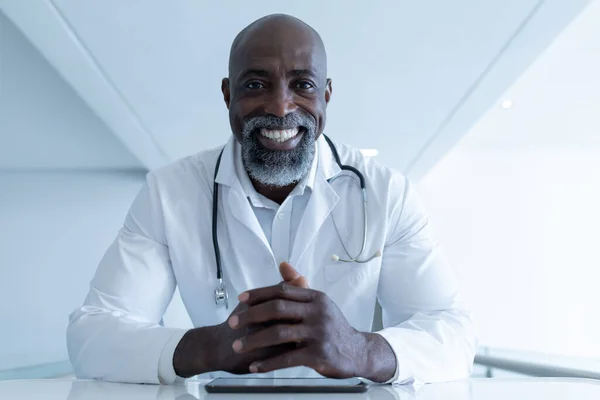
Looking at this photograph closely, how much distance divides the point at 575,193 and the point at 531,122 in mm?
867

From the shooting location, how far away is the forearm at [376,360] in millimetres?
915

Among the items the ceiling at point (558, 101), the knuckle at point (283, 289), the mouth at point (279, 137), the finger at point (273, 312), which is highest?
the ceiling at point (558, 101)

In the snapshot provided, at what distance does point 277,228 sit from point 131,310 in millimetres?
359

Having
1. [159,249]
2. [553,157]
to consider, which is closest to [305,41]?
[159,249]

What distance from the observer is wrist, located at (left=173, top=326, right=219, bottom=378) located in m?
0.93

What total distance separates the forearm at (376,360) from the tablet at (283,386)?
0.33 ft

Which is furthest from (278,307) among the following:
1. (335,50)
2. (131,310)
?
(335,50)

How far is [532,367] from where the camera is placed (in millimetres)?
1411

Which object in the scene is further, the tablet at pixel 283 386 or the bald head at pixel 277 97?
the bald head at pixel 277 97

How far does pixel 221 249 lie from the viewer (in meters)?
1.37

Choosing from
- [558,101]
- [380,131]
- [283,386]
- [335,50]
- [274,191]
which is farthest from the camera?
[558,101]

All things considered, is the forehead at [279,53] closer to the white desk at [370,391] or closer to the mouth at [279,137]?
the mouth at [279,137]

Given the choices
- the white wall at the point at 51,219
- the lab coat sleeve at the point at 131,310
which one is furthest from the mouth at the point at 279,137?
the white wall at the point at 51,219

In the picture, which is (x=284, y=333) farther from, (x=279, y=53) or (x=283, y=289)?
(x=279, y=53)
